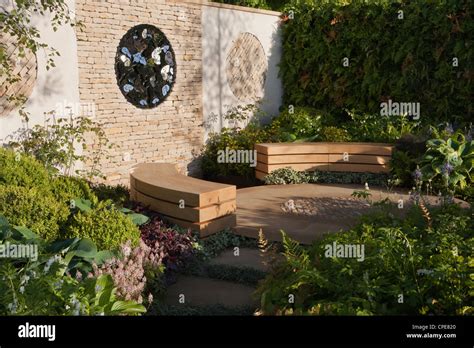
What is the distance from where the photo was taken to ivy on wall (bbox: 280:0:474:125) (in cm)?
1074

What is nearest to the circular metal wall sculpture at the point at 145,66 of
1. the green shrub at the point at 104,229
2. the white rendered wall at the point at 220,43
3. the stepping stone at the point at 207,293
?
the white rendered wall at the point at 220,43

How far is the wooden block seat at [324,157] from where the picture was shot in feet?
33.3

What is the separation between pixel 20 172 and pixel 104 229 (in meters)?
1.87

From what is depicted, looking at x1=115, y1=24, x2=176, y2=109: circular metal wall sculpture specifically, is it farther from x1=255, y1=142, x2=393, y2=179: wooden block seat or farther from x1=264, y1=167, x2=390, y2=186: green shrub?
x1=264, y1=167, x2=390, y2=186: green shrub

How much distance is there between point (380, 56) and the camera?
11.9 metres

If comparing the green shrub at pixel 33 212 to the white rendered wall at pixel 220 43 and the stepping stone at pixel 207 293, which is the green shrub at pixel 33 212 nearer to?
the stepping stone at pixel 207 293

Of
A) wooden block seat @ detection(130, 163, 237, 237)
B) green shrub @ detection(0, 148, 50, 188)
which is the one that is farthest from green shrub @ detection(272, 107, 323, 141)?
green shrub @ detection(0, 148, 50, 188)

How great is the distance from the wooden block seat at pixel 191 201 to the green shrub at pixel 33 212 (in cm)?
137

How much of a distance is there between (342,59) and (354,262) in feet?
29.7

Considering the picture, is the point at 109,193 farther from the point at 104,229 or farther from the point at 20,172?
the point at 104,229

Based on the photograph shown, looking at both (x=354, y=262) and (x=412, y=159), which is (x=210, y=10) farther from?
(x=354, y=262)

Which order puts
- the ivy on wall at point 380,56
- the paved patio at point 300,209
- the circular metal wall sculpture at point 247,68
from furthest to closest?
1. the circular metal wall sculpture at point 247,68
2. the ivy on wall at point 380,56
3. the paved patio at point 300,209

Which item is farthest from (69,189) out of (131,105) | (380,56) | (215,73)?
(380,56)

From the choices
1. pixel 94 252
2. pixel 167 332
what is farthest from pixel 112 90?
pixel 167 332
